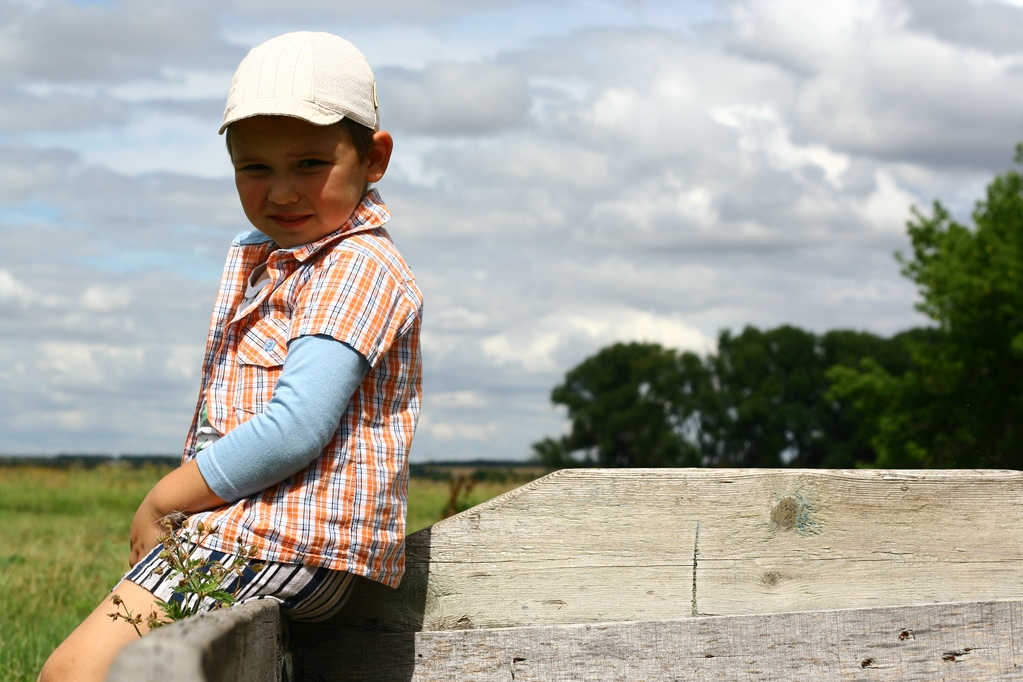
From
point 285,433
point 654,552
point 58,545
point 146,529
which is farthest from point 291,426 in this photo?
point 58,545

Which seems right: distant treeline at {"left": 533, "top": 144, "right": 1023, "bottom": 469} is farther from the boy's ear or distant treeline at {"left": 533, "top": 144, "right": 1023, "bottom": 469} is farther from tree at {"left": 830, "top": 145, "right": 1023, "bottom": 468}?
the boy's ear

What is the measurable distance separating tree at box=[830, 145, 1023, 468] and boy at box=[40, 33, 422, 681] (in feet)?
81.9

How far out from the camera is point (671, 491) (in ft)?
7.82

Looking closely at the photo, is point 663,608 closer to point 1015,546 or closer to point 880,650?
point 880,650

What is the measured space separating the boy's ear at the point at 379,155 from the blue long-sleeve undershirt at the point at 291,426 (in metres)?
0.55

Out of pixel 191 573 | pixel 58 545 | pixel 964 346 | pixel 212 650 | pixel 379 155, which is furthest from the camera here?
pixel 964 346

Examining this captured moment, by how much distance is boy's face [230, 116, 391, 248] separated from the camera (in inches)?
93.4

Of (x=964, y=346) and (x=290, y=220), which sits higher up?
(x=964, y=346)

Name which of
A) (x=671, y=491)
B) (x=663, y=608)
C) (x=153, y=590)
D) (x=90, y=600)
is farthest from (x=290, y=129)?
(x=90, y=600)

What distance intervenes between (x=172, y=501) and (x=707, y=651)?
116 centimetres

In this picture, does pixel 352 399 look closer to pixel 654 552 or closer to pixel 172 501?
pixel 172 501

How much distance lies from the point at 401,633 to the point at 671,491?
66 centimetres

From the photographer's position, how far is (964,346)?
28.6 m

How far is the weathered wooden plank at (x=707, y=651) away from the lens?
225 centimetres
